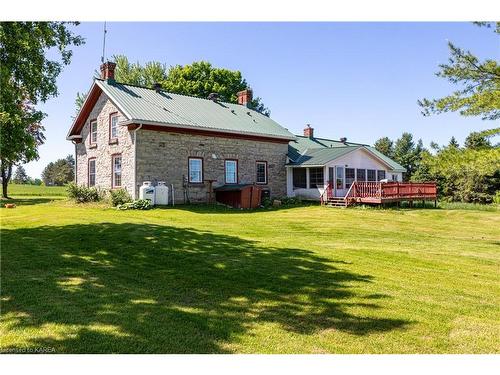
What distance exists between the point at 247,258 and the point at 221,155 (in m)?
15.9

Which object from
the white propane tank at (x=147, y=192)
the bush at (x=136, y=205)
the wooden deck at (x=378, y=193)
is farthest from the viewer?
the wooden deck at (x=378, y=193)

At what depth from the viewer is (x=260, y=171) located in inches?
1030

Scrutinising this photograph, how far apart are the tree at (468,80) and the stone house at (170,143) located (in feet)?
42.6

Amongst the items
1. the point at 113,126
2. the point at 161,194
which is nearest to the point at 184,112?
the point at 113,126

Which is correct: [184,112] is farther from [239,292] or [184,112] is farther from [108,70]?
[239,292]

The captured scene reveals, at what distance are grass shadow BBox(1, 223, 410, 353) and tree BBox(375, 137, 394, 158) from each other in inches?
2520

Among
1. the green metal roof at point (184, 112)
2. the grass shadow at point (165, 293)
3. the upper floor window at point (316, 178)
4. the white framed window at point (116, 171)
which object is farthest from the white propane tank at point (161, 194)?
the grass shadow at point (165, 293)

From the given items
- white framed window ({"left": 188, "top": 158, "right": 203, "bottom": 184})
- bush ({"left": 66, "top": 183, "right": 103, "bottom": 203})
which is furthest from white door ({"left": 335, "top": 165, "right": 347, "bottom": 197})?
bush ({"left": 66, "top": 183, "right": 103, "bottom": 203})

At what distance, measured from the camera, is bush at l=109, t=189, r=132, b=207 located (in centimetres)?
2050

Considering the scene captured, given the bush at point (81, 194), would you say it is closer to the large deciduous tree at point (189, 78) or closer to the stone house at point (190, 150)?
the stone house at point (190, 150)

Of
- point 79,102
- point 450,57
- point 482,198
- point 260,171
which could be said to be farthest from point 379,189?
point 79,102

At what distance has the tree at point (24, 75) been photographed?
11445 mm

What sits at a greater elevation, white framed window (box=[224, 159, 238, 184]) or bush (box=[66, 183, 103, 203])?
white framed window (box=[224, 159, 238, 184])

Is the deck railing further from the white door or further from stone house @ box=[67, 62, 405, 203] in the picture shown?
the white door
